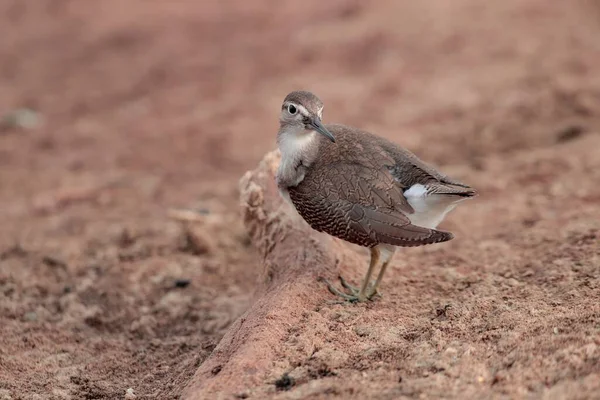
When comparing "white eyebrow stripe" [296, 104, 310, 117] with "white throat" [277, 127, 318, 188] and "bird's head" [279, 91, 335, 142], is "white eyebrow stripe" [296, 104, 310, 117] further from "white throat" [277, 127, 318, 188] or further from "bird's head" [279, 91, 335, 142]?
"white throat" [277, 127, 318, 188]

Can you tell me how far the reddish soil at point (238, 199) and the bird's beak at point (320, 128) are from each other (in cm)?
88

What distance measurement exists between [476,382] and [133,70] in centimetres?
1051

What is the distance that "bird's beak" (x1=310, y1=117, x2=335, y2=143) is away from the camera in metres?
5.20

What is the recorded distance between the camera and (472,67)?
1150cm

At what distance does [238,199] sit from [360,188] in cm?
389

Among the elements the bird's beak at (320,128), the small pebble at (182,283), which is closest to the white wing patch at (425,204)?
the bird's beak at (320,128)

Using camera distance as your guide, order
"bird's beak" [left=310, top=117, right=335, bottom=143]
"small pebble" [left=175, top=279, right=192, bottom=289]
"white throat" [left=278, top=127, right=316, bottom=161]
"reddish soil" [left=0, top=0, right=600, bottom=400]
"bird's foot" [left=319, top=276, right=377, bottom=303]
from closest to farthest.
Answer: "reddish soil" [left=0, top=0, right=600, bottom=400] < "bird's foot" [left=319, top=276, right=377, bottom=303] < "bird's beak" [left=310, top=117, right=335, bottom=143] < "white throat" [left=278, top=127, right=316, bottom=161] < "small pebble" [left=175, top=279, right=192, bottom=289]

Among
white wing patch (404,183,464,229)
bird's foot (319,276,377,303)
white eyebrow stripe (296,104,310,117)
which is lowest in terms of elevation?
bird's foot (319,276,377,303)

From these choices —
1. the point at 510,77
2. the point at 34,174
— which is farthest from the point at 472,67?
the point at 34,174

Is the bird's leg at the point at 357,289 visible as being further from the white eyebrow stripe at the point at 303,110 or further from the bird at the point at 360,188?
the white eyebrow stripe at the point at 303,110

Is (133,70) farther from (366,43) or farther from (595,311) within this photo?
(595,311)

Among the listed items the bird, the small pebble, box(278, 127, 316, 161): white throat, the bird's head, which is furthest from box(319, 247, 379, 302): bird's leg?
the small pebble

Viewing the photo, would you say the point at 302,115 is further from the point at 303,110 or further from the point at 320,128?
the point at 320,128

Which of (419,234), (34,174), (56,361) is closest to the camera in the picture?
A: (419,234)
